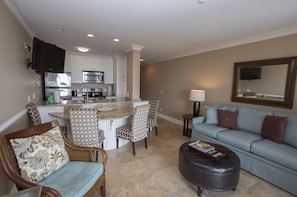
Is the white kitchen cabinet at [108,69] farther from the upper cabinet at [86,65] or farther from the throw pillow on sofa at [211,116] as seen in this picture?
the throw pillow on sofa at [211,116]

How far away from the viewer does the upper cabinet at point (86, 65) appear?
4996 millimetres

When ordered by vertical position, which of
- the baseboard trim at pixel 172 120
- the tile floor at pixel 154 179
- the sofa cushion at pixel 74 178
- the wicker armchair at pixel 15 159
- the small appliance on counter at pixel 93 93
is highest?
the small appliance on counter at pixel 93 93

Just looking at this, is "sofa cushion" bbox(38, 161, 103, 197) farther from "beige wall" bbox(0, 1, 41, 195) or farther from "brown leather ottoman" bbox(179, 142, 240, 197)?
"brown leather ottoman" bbox(179, 142, 240, 197)

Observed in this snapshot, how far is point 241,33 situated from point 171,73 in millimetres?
2746

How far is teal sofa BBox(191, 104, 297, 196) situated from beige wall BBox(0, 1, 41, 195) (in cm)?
313

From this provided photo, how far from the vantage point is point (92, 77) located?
536 cm

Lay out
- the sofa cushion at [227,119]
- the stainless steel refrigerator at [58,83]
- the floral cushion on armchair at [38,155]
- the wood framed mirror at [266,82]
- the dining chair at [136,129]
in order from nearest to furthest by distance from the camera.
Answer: the floral cushion on armchair at [38,155] < the wood framed mirror at [266,82] < the dining chair at [136,129] < the sofa cushion at [227,119] < the stainless steel refrigerator at [58,83]

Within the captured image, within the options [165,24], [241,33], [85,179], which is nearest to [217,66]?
[241,33]

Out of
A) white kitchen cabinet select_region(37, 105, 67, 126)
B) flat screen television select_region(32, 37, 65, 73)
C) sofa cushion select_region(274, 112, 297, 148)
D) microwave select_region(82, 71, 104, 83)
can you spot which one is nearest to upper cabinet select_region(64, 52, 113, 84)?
microwave select_region(82, 71, 104, 83)

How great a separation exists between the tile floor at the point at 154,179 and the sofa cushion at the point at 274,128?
705 mm

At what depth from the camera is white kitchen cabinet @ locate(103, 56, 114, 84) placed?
557 centimetres

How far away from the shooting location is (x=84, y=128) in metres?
2.39

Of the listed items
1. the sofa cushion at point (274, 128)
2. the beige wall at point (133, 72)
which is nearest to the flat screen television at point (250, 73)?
the sofa cushion at point (274, 128)

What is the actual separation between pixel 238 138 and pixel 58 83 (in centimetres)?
491
